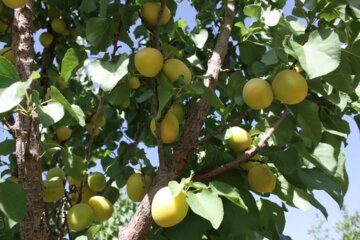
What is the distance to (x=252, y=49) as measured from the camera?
6.30ft

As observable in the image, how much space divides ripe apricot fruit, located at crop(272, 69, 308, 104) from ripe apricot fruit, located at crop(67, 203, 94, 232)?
80cm

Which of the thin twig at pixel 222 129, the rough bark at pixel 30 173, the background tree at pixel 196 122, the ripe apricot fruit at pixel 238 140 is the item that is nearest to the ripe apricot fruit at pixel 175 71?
the background tree at pixel 196 122

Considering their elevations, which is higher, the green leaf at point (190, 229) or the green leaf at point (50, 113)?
the green leaf at point (50, 113)

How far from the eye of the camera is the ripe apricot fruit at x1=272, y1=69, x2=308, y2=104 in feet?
4.23

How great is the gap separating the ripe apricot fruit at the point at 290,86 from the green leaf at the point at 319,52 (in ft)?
0.30

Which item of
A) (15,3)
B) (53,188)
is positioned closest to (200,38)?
(15,3)

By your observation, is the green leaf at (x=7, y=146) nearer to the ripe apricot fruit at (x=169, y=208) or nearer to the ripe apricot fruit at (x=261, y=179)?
the ripe apricot fruit at (x=169, y=208)

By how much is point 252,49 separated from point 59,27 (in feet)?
3.83

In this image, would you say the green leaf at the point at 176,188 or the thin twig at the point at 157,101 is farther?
the thin twig at the point at 157,101

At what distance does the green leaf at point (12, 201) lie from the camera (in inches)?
49.1

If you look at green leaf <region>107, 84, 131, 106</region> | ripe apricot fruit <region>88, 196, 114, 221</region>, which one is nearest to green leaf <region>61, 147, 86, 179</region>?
ripe apricot fruit <region>88, 196, 114, 221</region>

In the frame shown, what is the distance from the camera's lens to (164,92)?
1.30 metres

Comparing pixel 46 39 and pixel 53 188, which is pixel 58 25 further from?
pixel 53 188

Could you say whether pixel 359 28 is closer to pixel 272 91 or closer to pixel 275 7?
pixel 272 91
